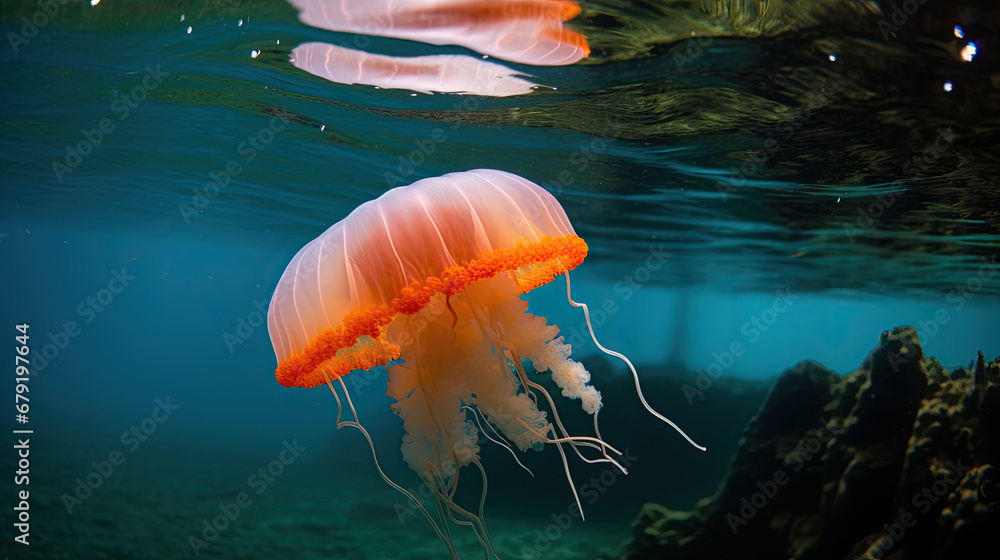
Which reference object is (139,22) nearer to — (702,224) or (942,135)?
(942,135)

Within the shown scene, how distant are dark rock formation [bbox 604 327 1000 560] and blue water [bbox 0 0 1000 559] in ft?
6.75

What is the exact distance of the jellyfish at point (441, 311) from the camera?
2.38 meters

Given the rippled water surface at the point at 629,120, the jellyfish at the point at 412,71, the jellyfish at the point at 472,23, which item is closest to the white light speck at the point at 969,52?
the rippled water surface at the point at 629,120

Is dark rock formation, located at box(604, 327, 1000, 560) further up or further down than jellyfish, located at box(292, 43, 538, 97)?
further down

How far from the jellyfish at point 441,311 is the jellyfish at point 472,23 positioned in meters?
1.61

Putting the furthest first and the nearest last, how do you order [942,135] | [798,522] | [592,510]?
1. [592,510]
2. [798,522]
3. [942,135]

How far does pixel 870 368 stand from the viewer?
18.8ft

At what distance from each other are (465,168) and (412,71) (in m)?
3.26

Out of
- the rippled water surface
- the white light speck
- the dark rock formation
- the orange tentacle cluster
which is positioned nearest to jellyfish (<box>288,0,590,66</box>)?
the rippled water surface

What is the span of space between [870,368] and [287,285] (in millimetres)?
5890

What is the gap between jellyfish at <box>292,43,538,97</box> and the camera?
448 centimetres

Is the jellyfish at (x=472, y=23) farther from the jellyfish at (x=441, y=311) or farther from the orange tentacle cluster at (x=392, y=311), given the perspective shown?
the orange tentacle cluster at (x=392, y=311)

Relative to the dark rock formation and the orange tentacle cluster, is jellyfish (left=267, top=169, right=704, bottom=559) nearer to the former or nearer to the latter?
the orange tentacle cluster

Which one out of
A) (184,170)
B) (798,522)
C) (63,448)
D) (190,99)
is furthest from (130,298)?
(798,522)
